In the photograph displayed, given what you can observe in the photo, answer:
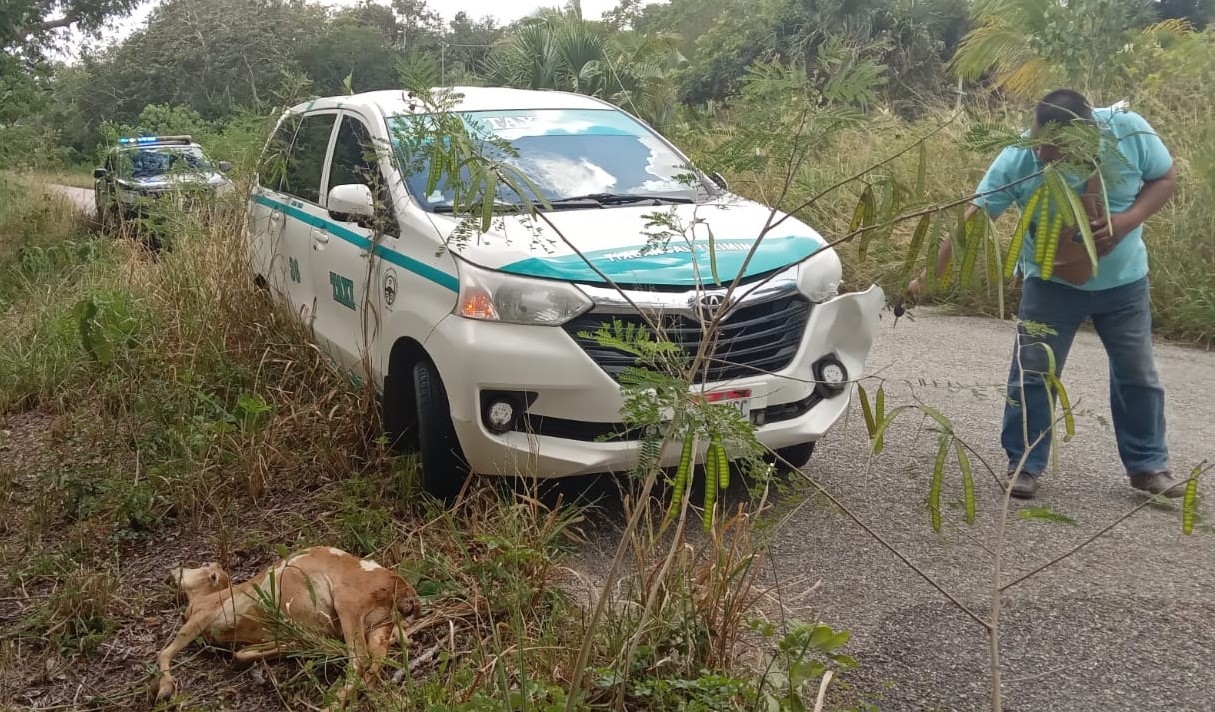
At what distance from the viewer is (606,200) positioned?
180 inches

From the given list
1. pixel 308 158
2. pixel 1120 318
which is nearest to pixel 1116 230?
pixel 1120 318

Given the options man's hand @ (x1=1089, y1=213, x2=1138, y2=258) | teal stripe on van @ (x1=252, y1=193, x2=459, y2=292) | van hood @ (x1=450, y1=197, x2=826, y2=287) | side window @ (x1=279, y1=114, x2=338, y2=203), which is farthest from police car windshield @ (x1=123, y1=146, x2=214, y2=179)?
man's hand @ (x1=1089, y1=213, x2=1138, y2=258)

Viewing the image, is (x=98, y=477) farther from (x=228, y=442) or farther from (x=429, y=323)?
(x=429, y=323)

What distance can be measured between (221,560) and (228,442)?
94 cm

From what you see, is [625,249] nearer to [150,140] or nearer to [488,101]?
[488,101]

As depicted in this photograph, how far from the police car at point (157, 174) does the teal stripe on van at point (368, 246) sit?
43.3 inches

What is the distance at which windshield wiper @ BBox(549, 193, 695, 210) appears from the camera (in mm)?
4484

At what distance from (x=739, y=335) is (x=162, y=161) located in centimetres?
540

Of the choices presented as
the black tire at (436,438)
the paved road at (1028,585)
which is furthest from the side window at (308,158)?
the paved road at (1028,585)

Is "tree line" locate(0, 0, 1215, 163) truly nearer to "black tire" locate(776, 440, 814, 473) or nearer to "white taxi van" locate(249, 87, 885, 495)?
"white taxi van" locate(249, 87, 885, 495)

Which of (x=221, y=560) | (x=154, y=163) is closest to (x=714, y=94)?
(x=154, y=163)

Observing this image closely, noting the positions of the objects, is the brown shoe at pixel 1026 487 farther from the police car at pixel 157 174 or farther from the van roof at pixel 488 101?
the police car at pixel 157 174

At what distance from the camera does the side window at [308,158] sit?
5527mm

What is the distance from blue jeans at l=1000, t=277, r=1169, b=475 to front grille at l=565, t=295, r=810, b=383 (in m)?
1.02
